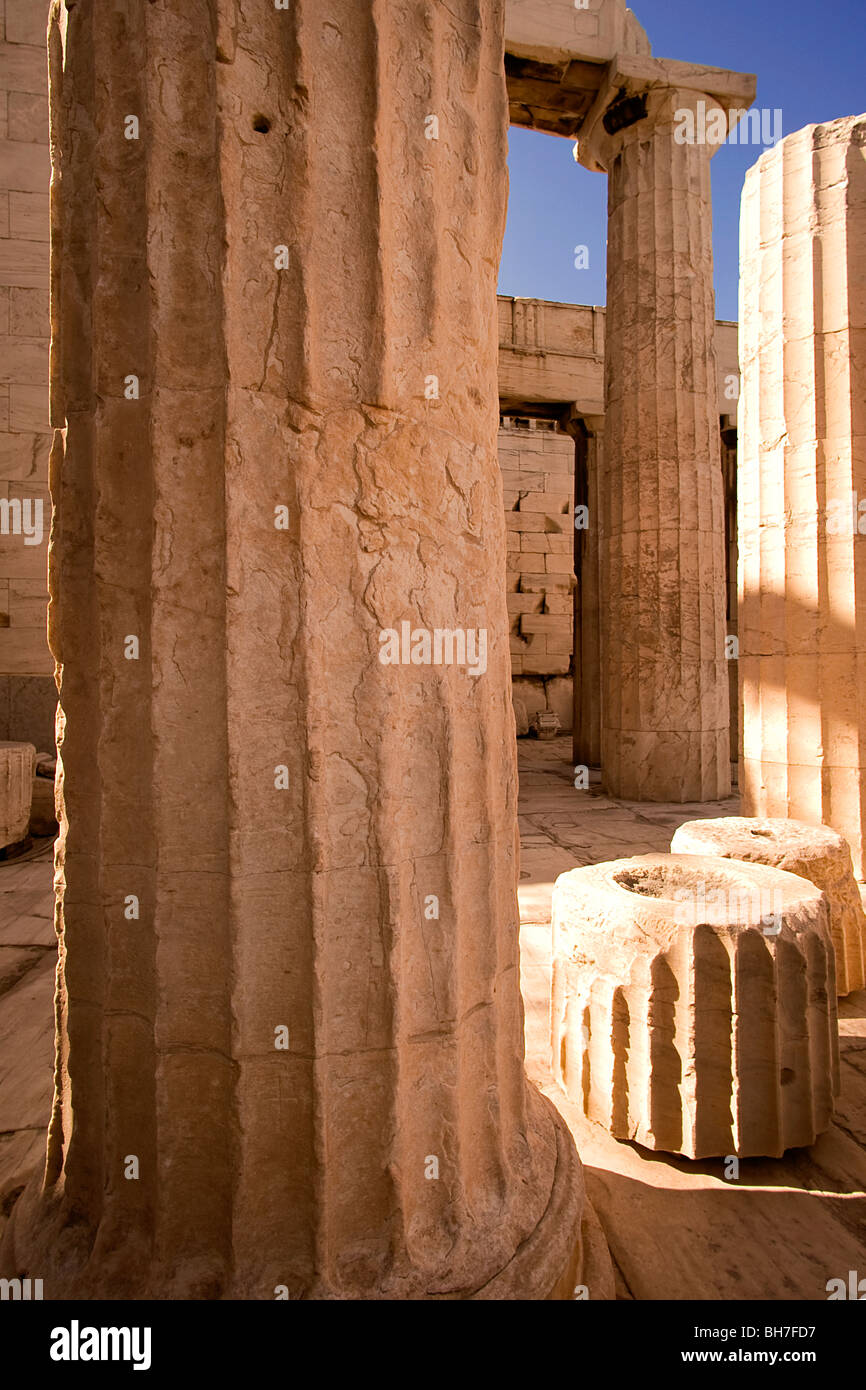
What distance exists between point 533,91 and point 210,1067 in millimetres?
10255

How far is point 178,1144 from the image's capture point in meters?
1.49

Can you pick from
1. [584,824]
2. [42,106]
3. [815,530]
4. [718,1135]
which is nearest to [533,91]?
[42,106]

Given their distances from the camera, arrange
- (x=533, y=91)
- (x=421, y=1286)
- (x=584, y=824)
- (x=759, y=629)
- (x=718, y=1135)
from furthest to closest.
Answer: (x=533, y=91), (x=584, y=824), (x=759, y=629), (x=718, y=1135), (x=421, y=1286)

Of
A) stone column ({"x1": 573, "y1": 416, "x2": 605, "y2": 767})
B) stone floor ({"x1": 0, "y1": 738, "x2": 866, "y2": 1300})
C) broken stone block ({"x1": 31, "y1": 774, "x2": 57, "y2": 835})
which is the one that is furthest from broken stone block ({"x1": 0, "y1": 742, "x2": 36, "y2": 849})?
stone column ({"x1": 573, "y1": 416, "x2": 605, "y2": 767})

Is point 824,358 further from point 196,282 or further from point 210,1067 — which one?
point 210,1067

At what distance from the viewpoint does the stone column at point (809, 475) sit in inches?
174

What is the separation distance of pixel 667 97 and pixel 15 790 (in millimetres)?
9418

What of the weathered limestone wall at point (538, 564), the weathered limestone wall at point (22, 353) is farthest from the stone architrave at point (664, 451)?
the weathered limestone wall at point (538, 564)

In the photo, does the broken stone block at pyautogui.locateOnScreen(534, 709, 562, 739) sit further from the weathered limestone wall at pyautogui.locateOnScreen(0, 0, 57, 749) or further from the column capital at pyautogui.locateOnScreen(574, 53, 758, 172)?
the weathered limestone wall at pyautogui.locateOnScreen(0, 0, 57, 749)

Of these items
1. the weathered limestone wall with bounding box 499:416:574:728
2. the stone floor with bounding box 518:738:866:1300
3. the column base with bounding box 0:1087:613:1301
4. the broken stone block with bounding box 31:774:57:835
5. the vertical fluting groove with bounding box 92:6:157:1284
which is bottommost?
the stone floor with bounding box 518:738:866:1300

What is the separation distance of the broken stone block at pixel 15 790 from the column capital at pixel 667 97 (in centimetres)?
886

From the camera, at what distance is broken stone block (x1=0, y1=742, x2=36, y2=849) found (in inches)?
229

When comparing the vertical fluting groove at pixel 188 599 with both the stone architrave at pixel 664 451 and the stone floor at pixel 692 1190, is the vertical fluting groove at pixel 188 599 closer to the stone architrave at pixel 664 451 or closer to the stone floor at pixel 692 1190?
the stone floor at pixel 692 1190

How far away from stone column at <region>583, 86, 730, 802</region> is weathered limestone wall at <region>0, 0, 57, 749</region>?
239 inches
